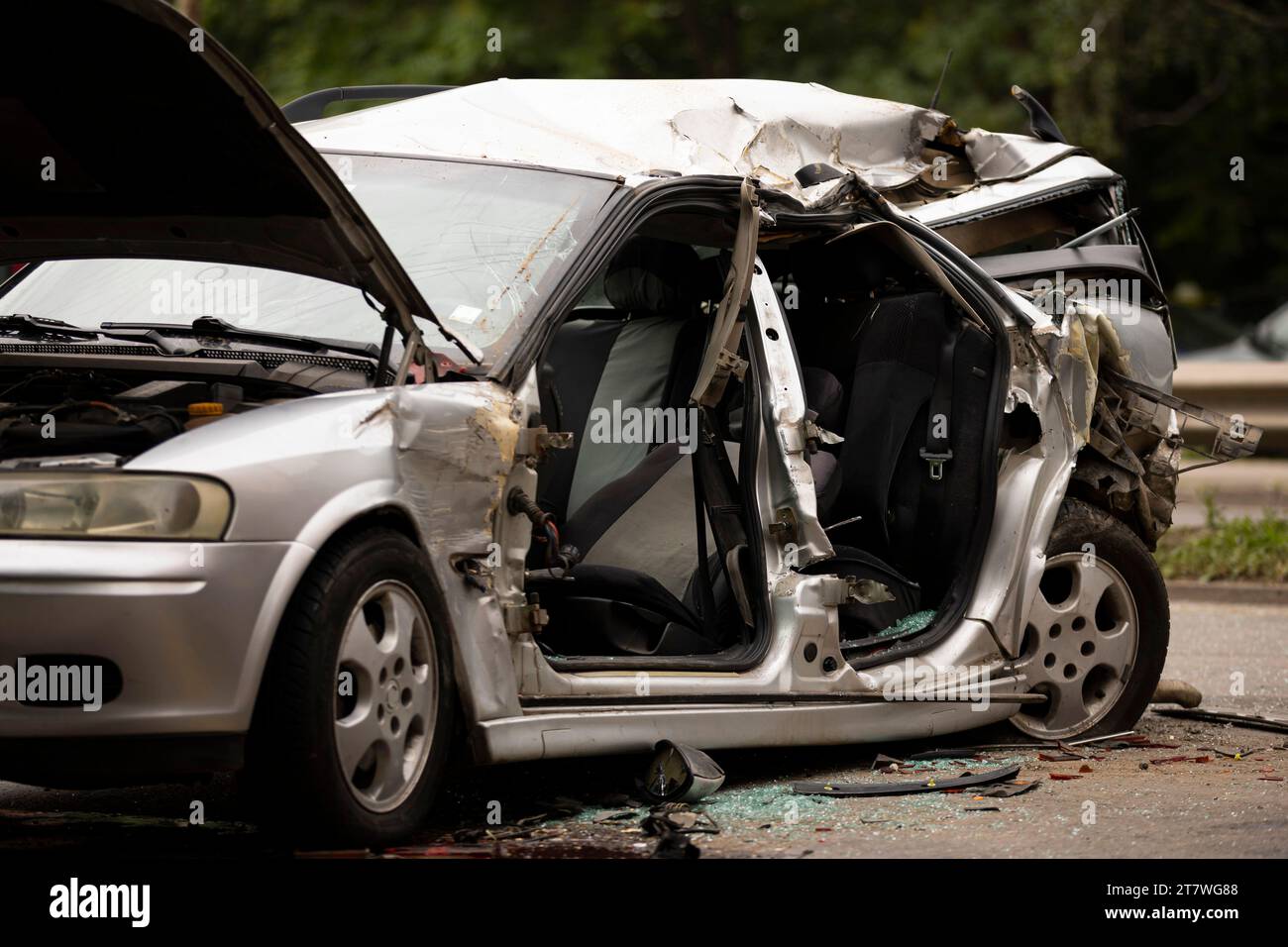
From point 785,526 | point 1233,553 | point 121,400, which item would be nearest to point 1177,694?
point 785,526

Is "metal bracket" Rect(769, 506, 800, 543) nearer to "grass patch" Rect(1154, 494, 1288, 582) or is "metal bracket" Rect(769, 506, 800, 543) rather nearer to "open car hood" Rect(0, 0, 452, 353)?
"open car hood" Rect(0, 0, 452, 353)

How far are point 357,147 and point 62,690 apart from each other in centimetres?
235

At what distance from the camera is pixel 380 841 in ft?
15.4

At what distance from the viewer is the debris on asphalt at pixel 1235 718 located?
7.21m

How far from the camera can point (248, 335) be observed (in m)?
5.35

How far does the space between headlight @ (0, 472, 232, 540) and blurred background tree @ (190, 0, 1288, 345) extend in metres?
17.4

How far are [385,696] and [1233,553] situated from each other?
25.3 feet

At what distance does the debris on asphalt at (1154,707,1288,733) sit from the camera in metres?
7.21

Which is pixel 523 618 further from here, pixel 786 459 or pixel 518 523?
pixel 786 459

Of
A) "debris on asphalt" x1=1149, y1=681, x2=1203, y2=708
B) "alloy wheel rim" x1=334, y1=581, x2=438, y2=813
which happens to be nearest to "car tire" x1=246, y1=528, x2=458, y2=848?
"alloy wheel rim" x1=334, y1=581, x2=438, y2=813

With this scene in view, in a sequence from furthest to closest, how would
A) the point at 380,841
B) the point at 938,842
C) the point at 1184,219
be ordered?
the point at 1184,219 < the point at 938,842 < the point at 380,841
